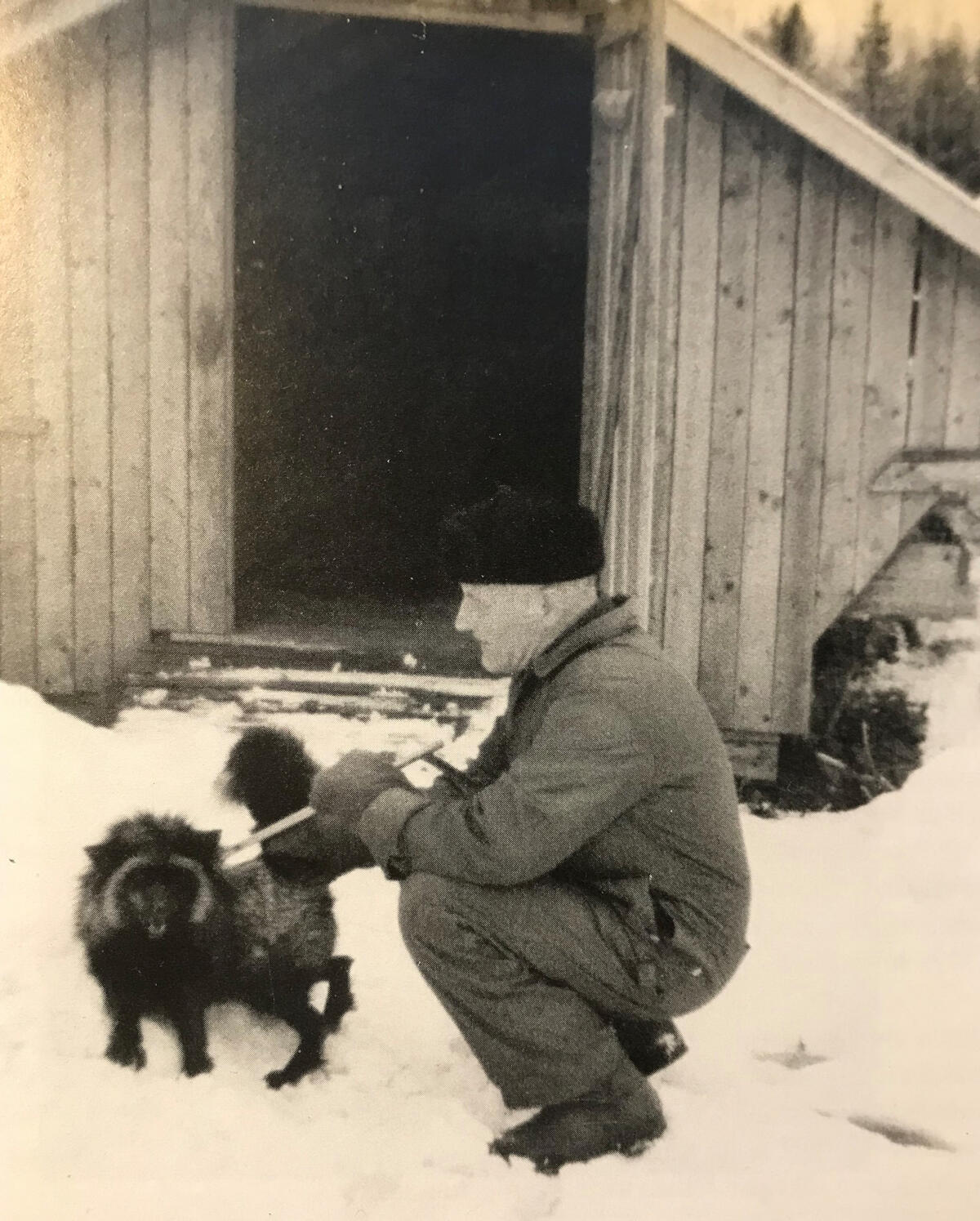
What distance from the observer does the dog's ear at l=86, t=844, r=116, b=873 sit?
2.46 m

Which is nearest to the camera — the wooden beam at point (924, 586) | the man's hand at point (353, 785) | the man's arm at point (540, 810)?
the man's arm at point (540, 810)

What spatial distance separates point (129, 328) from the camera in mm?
3268

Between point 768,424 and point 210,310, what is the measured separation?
1807 mm

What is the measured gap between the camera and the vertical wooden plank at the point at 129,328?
320 cm

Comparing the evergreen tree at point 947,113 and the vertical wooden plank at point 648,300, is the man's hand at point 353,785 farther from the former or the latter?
the evergreen tree at point 947,113

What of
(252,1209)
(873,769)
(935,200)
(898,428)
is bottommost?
(252,1209)

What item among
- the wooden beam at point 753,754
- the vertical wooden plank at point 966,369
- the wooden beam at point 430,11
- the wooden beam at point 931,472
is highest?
the wooden beam at point 430,11

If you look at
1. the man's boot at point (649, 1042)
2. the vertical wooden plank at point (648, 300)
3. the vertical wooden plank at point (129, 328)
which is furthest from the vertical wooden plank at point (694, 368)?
the vertical wooden plank at point (129, 328)

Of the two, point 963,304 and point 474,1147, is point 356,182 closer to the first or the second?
point 963,304

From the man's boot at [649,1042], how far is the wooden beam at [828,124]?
2277 mm

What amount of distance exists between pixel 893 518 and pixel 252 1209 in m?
2.56

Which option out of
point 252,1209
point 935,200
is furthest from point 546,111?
point 252,1209

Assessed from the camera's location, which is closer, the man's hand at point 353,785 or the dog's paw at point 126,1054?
the man's hand at point 353,785

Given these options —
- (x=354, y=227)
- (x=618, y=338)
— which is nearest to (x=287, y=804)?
(x=618, y=338)
